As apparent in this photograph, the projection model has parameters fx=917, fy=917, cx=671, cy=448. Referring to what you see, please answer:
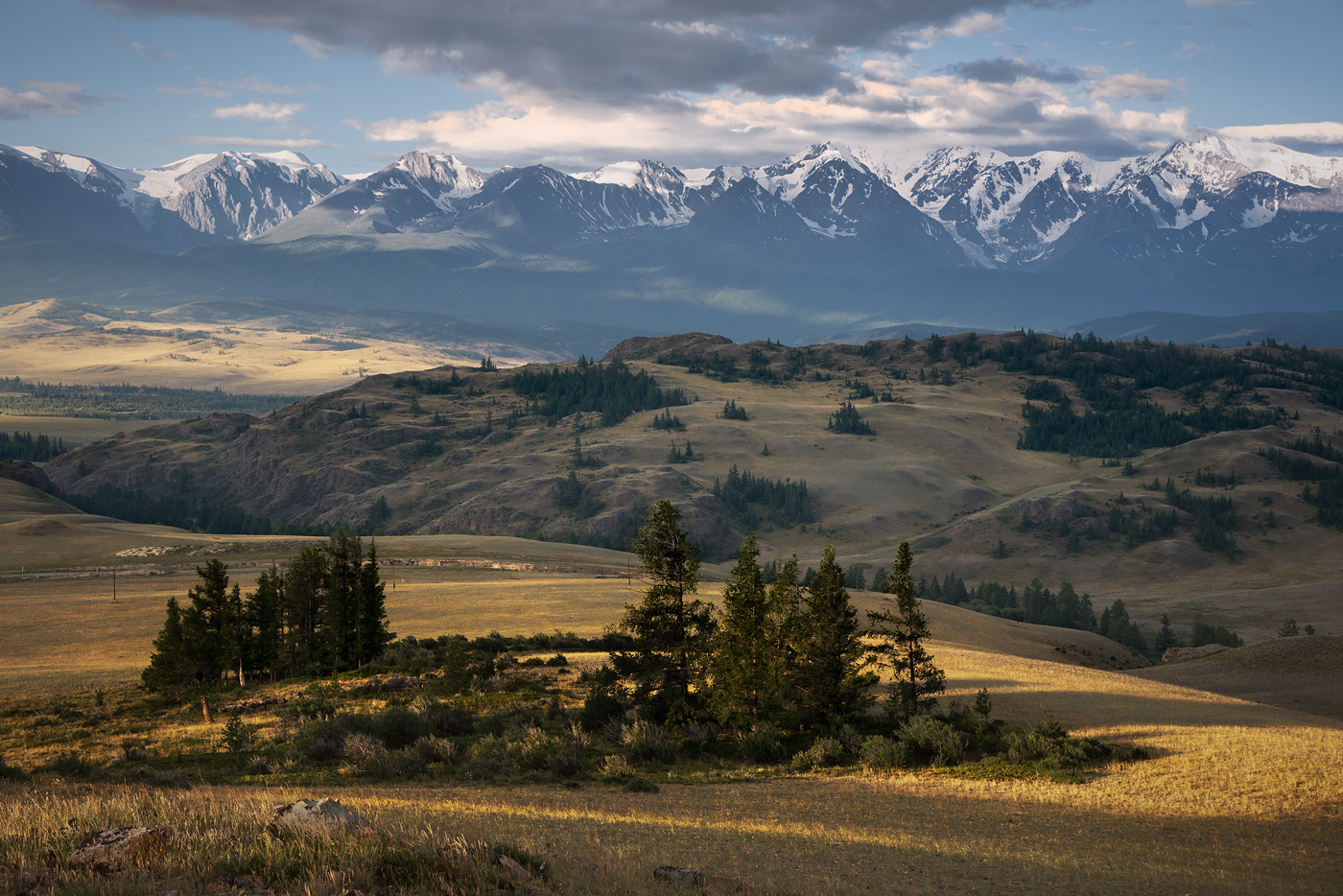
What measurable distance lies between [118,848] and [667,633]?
22.5m

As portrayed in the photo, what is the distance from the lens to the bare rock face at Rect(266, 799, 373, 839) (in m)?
14.3

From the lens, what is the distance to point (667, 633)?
34188 mm

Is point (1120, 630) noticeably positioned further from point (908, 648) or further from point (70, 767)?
point (70, 767)

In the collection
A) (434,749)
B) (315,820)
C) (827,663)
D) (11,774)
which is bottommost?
(434,749)

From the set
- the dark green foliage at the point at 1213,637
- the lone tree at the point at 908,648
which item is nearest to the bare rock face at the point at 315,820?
the lone tree at the point at 908,648

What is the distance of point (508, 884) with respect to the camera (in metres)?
13.3

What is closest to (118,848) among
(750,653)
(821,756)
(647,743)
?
(647,743)

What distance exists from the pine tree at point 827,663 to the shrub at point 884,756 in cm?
358

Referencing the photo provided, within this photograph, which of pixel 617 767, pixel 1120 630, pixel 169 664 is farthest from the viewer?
pixel 1120 630

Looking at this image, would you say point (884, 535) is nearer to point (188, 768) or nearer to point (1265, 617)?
point (1265, 617)

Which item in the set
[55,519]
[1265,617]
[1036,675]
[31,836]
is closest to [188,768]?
[31,836]

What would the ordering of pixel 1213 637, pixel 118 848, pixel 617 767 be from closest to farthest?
pixel 118 848 → pixel 617 767 → pixel 1213 637

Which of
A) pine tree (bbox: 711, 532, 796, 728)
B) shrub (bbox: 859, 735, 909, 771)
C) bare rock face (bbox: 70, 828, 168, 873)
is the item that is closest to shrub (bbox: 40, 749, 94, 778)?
bare rock face (bbox: 70, 828, 168, 873)

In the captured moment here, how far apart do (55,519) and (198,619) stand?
88.5 m
